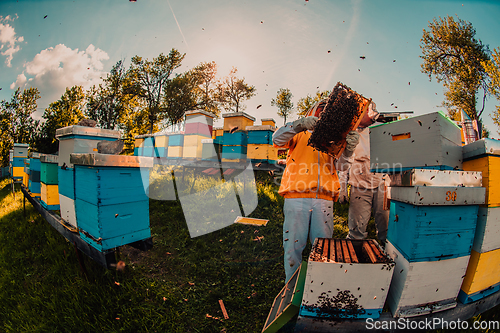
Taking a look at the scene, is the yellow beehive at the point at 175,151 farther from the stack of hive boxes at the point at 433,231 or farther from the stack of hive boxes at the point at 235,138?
the stack of hive boxes at the point at 433,231

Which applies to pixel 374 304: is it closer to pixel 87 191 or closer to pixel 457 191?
pixel 457 191

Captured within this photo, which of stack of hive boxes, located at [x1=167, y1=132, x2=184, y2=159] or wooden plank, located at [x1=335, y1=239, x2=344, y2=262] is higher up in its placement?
stack of hive boxes, located at [x1=167, y1=132, x2=184, y2=159]

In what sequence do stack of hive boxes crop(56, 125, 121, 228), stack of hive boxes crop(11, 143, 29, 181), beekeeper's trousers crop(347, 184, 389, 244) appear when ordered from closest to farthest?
1. stack of hive boxes crop(56, 125, 121, 228)
2. beekeeper's trousers crop(347, 184, 389, 244)
3. stack of hive boxes crop(11, 143, 29, 181)

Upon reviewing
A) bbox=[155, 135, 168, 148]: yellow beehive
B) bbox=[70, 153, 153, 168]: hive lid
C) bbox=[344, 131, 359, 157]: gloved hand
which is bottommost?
bbox=[70, 153, 153, 168]: hive lid

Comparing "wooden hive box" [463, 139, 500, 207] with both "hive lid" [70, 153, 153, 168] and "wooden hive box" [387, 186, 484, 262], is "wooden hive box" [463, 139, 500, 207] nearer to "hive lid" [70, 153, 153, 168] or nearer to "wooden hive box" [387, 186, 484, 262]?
"wooden hive box" [387, 186, 484, 262]

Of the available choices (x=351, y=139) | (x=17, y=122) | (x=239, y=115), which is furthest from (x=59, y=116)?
(x=351, y=139)

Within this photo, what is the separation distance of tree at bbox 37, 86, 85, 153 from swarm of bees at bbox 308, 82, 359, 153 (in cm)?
1577

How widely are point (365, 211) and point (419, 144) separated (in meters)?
1.54

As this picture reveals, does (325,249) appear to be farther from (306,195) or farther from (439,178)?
(439,178)

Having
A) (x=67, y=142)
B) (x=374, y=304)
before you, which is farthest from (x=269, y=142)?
(x=374, y=304)

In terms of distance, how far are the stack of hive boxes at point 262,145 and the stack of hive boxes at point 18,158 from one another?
7.68 meters

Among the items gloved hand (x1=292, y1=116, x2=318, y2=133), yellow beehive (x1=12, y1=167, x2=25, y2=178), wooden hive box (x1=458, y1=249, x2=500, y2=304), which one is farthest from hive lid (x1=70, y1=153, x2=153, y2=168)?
yellow beehive (x1=12, y1=167, x2=25, y2=178)

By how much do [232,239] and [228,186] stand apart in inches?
70.6

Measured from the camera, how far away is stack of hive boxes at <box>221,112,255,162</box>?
5.58 meters
